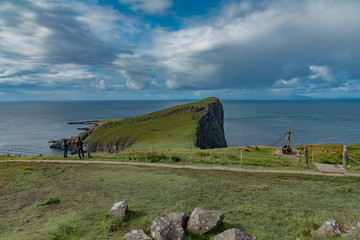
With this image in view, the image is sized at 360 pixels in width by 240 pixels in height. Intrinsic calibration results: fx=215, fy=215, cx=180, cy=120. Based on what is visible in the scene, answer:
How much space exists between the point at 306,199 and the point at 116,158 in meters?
24.0

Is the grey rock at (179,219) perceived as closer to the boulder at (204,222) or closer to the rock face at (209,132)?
the boulder at (204,222)

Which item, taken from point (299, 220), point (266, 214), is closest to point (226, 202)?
point (266, 214)

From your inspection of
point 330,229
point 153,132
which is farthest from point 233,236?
point 153,132

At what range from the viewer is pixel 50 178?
20875 mm

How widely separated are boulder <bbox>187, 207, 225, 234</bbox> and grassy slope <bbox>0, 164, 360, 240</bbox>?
1.20ft

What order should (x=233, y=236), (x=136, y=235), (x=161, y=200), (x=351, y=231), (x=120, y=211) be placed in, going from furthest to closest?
1. (x=161, y=200)
2. (x=120, y=211)
3. (x=136, y=235)
4. (x=351, y=231)
5. (x=233, y=236)

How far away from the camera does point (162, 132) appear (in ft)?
321

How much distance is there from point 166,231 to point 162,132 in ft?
291

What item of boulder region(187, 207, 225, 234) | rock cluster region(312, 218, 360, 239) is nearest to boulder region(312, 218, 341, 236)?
rock cluster region(312, 218, 360, 239)

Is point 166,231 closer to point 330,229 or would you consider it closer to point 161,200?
point 161,200

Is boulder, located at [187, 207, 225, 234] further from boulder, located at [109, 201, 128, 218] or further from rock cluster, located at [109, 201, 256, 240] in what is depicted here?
boulder, located at [109, 201, 128, 218]

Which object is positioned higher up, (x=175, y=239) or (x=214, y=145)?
(x=175, y=239)

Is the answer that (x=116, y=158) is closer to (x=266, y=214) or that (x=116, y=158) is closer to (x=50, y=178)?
(x=50, y=178)

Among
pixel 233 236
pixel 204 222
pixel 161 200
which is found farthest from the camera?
pixel 161 200
